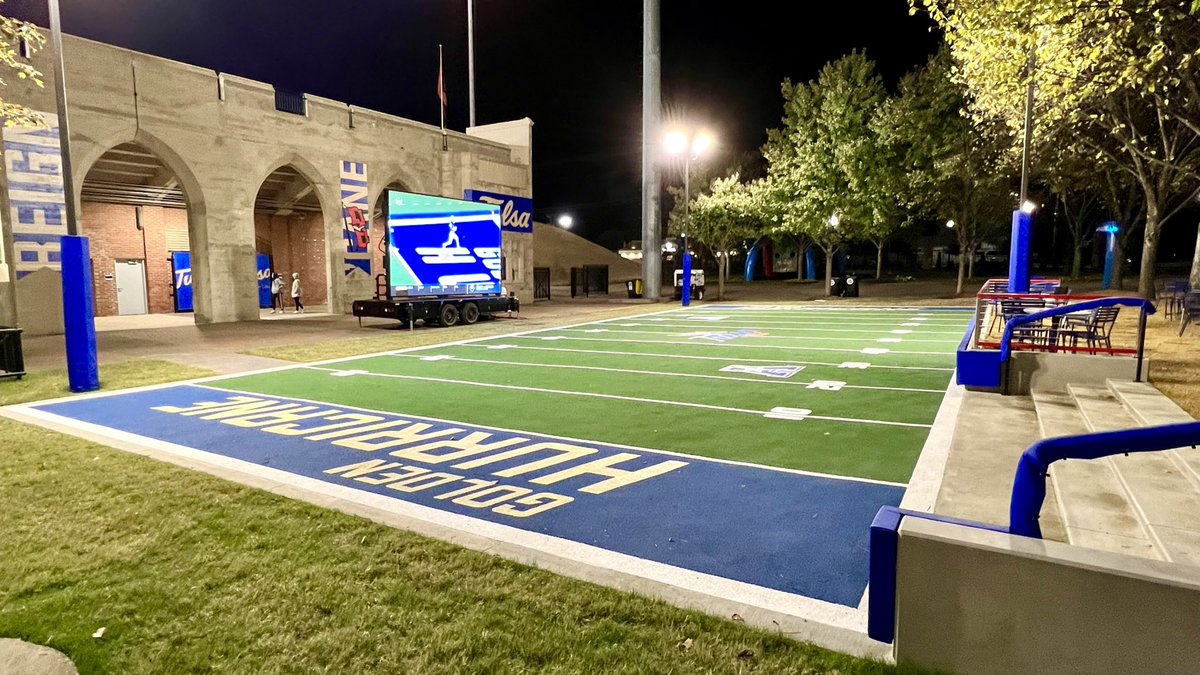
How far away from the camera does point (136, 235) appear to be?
28.4 metres

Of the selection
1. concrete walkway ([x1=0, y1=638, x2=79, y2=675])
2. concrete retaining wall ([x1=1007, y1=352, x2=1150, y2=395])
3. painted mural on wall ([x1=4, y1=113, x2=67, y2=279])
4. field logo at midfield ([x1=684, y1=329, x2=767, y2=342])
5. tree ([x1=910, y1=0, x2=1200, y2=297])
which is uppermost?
tree ([x1=910, y1=0, x2=1200, y2=297])

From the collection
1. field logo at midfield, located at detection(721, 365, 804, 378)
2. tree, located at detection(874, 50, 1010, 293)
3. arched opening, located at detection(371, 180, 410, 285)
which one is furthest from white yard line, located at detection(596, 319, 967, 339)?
tree, located at detection(874, 50, 1010, 293)

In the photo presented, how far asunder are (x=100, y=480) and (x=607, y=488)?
4482mm

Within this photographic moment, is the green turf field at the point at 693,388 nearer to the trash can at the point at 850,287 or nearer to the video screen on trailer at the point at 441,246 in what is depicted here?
the video screen on trailer at the point at 441,246

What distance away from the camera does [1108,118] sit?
2184cm

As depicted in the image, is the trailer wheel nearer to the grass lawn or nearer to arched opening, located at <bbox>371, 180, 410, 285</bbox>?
arched opening, located at <bbox>371, 180, 410, 285</bbox>

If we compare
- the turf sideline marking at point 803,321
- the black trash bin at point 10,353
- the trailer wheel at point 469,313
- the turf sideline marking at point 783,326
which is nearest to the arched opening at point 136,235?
the trailer wheel at point 469,313

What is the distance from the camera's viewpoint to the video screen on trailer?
68.7 feet

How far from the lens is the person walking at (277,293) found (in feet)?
96.1

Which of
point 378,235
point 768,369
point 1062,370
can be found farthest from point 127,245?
point 1062,370

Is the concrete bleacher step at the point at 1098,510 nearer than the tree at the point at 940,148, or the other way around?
the concrete bleacher step at the point at 1098,510

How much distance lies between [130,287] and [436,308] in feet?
50.3

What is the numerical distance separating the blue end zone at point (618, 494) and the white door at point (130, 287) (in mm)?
23075

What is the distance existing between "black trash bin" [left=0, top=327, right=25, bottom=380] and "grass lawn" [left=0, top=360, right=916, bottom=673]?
833 centimetres
